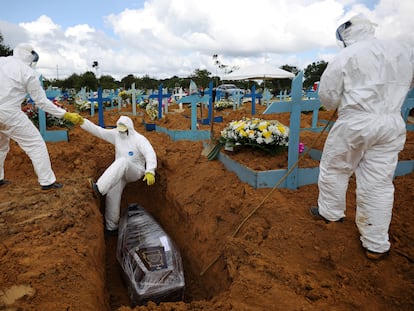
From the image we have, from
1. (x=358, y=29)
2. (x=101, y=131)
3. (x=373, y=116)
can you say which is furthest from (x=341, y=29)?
(x=101, y=131)

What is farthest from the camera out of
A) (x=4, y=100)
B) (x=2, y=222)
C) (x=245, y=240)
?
(x=4, y=100)

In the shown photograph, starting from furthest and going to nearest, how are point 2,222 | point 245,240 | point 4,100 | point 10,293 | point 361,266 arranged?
point 4,100
point 2,222
point 245,240
point 361,266
point 10,293

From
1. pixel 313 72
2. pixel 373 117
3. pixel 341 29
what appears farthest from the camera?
pixel 313 72

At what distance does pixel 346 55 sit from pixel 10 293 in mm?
3196

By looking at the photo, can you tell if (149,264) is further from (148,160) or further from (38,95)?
(38,95)

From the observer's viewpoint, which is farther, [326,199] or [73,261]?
[326,199]

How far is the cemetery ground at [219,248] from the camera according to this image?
234 centimetres

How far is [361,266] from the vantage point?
264 cm

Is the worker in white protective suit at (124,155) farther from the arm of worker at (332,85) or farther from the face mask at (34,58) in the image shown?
the arm of worker at (332,85)

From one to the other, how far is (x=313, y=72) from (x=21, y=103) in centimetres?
3623

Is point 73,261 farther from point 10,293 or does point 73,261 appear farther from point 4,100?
point 4,100

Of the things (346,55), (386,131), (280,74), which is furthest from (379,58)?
(280,74)

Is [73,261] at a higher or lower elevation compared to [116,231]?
higher

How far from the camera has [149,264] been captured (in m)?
3.53
